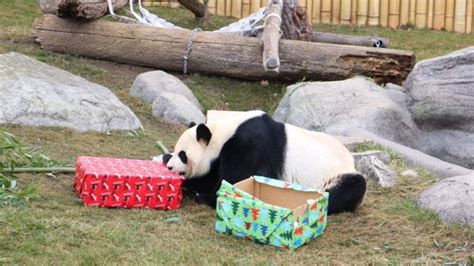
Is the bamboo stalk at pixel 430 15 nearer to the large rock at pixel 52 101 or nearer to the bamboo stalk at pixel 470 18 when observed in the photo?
the bamboo stalk at pixel 470 18

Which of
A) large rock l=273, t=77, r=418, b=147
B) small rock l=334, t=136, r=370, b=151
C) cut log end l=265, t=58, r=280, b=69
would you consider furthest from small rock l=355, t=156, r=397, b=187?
cut log end l=265, t=58, r=280, b=69

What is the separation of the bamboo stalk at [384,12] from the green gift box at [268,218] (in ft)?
29.2

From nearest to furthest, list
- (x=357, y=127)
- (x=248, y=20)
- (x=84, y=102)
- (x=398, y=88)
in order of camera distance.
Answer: (x=84, y=102), (x=357, y=127), (x=398, y=88), (x=248, y=20)

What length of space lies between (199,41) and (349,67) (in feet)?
5.56

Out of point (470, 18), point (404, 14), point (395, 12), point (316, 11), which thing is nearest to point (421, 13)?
point (404, 14)

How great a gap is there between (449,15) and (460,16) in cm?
17

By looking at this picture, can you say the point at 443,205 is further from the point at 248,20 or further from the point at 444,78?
the point at 248,20

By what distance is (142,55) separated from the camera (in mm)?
9141

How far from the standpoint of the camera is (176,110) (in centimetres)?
747

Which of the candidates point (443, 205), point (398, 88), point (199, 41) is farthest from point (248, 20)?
point (443, 205)

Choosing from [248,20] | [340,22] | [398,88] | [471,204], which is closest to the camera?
[471,204]

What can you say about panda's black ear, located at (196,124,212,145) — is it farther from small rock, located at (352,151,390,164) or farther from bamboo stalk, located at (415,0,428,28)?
bamboo stalk, located at (415,0,428,28)

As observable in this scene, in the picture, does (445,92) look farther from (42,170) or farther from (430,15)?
(430,15)

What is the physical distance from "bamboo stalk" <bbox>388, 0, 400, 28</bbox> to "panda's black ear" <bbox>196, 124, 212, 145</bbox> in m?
8.60
